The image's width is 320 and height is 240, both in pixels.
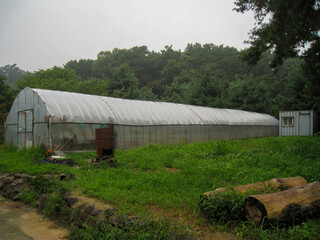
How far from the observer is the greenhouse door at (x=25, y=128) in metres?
11.9

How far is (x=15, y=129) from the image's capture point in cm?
1335

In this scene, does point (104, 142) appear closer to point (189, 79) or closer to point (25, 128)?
point (25, 128)

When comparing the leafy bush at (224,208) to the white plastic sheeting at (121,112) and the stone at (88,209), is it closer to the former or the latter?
the stone at (88,209)

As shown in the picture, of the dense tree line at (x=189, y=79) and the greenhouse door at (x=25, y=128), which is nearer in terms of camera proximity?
the greenhouse door at (x=25, y=128)

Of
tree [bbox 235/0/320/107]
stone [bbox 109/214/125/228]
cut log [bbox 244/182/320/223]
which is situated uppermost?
tree [bbox 235/0/320/107]

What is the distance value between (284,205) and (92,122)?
1003 cm

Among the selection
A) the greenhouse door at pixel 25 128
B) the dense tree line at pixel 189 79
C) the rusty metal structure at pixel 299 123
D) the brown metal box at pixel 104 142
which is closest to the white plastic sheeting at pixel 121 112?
the greenhouse door at pixel 25 128

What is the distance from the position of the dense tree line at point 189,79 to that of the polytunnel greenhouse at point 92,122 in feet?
18.9

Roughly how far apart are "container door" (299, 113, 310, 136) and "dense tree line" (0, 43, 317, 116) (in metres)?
1.47

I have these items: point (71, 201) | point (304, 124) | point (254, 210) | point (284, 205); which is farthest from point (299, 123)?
point (71, 201)

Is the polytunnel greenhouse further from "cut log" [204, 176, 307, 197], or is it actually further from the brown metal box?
"cut log" [204, 176, 307, 197]

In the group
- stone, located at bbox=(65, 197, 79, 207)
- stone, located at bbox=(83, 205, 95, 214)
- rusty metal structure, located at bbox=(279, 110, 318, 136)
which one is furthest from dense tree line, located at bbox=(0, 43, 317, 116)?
stone, located at bbox=(83, 205, 95, 214)

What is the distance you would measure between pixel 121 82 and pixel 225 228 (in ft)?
87.0

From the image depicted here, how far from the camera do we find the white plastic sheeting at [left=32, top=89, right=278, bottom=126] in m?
11.7
